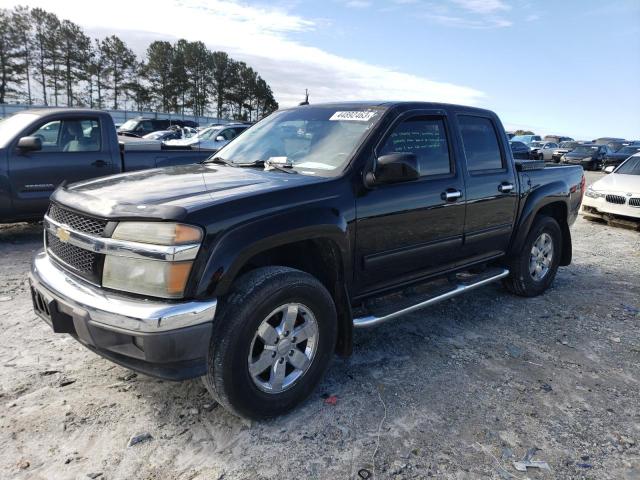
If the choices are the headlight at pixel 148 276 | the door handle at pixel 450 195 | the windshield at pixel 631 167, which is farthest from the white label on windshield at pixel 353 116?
the windshield at pixel 631 167

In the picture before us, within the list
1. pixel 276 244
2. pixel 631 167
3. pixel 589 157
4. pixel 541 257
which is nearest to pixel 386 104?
pixel 276 244

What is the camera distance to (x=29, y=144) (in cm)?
611

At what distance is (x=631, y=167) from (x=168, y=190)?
10.9 metres

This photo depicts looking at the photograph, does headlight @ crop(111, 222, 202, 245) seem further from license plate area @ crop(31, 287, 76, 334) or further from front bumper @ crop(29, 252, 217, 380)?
license plate area @ crop(31, 287, 76, 334)

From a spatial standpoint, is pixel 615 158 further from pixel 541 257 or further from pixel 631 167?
pixel 541 257

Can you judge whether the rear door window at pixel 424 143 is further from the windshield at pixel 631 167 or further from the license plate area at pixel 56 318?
the windshield at pixel 631 167

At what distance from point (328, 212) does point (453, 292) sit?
151cm

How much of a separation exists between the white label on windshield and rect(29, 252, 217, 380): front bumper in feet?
5.95

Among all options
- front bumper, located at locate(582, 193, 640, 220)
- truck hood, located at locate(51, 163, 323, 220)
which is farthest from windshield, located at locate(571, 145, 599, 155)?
truck hood, located at locate(51, 163, 323, 220)

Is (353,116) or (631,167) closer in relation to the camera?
(353,116)

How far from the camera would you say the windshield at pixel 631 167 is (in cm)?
1020

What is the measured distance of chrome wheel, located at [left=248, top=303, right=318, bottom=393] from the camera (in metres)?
2.68

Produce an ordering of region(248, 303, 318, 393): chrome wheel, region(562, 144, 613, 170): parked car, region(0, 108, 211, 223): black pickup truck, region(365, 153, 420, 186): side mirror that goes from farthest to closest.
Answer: region(562, 144, 613, 170): parked car < region(0, 108, 211, 223): black pickup truck < region(365, 153, 420, 186): side mirror < region(248, 303, 318, 393): chrome wheel

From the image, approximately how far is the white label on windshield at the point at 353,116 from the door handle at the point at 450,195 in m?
0.83
